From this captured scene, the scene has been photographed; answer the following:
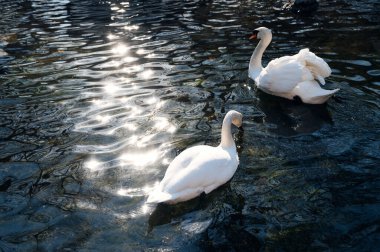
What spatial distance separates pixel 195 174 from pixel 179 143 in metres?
1.80

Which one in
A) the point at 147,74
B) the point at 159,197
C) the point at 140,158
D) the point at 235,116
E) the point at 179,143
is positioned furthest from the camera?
the point at 147,74

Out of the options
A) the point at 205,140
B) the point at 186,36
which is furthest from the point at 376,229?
the point at 186,36

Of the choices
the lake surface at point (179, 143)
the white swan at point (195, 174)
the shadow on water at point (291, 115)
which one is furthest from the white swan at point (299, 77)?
the white swan at point (195, 174)

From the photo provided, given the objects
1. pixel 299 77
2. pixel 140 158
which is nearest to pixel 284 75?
pixel 299 77

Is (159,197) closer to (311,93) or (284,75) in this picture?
(311,93)

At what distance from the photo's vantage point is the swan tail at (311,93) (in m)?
8.27

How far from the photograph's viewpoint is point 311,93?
8375mm

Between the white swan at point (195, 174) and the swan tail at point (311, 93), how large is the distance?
282 centimetres

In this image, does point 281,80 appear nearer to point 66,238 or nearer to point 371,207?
point 371,207

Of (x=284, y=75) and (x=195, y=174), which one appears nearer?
(x=195, y=174)

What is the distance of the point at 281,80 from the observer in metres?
8.78

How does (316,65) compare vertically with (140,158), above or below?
above

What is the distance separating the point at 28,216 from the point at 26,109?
4084mm

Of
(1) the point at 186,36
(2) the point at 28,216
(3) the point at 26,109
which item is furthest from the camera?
(1) the point at 186,36
